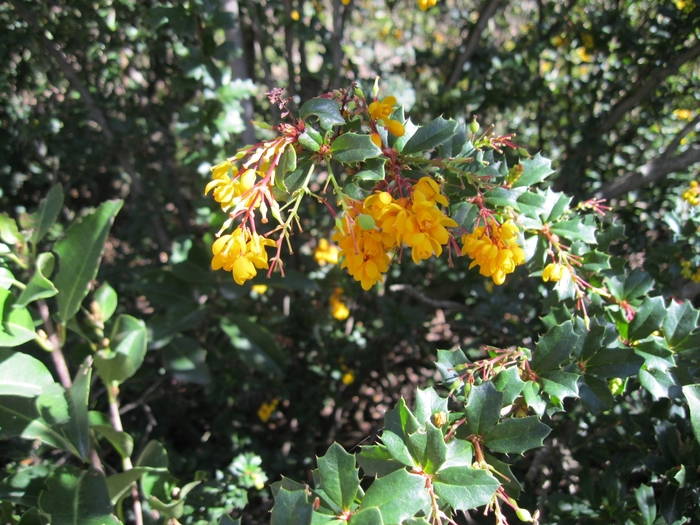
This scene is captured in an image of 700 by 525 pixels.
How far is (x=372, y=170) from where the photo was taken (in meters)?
0.93

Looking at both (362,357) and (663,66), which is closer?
(663,66)

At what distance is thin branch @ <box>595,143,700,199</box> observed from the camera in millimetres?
1825

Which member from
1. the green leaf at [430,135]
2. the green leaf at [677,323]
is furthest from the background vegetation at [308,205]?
the green leaf at [430,135]

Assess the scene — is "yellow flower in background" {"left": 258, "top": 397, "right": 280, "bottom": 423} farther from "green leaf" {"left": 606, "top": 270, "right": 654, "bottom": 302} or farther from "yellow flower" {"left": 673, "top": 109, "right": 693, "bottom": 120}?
"yellow flower" {"left": 673, "top": 109, "right": 693, "bottom": 120}

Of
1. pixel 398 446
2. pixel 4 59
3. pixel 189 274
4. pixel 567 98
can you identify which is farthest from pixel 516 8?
pixel 398 446

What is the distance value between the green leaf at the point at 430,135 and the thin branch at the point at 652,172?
1070 millimetres

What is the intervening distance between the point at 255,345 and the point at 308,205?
868 millimetres

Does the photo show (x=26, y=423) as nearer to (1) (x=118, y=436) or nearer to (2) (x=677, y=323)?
(1) (x=118, y=436)

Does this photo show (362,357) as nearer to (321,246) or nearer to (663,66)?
(321,246)

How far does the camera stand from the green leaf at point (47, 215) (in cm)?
144

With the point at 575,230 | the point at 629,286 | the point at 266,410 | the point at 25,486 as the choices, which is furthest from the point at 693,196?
the point at 25,486

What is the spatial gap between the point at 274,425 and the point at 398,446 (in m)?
1.64

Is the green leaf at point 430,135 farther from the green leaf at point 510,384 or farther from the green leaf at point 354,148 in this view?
the green leaf at point 510,384

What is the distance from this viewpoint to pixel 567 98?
2.49 m
